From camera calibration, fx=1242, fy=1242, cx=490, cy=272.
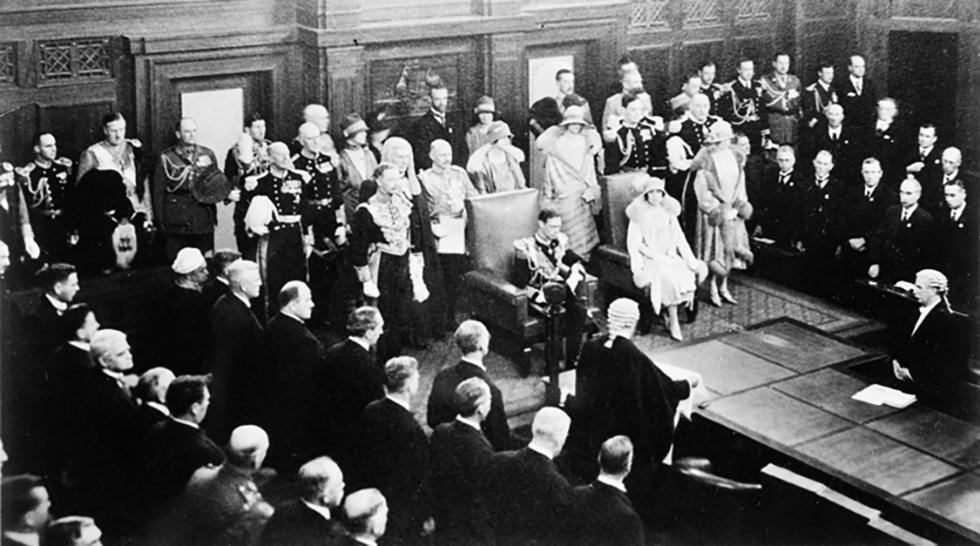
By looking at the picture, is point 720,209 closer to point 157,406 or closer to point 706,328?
point 706,328

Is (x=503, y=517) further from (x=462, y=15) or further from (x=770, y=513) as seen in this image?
(x=462, y=15)

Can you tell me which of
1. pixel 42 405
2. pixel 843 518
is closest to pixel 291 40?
pixel 42 405

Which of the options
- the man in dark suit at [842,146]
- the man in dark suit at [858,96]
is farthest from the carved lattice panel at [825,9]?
the man in dark suit at [842,146]

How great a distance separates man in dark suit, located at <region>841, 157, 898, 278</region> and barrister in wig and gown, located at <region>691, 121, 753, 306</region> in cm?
69

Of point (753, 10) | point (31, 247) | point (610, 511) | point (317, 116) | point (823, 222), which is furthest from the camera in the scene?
point (753, 10)

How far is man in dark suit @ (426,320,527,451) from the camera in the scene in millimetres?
5645

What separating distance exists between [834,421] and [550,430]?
1.79 m

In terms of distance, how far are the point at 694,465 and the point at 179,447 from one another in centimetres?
235

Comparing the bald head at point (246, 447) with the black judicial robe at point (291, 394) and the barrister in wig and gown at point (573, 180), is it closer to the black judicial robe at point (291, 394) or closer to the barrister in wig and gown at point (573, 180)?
the black judicial robe at point (291, 394)

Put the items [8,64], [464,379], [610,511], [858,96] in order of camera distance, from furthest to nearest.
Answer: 1. [858,96]
2. [8,64]
3. [464,379]
4. [610,511]

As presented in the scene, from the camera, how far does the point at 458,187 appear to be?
26.6 ft

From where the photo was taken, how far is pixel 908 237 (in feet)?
26.9

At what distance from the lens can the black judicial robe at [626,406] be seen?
5.96 m

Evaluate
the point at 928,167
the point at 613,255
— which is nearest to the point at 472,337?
the point at 613,255
